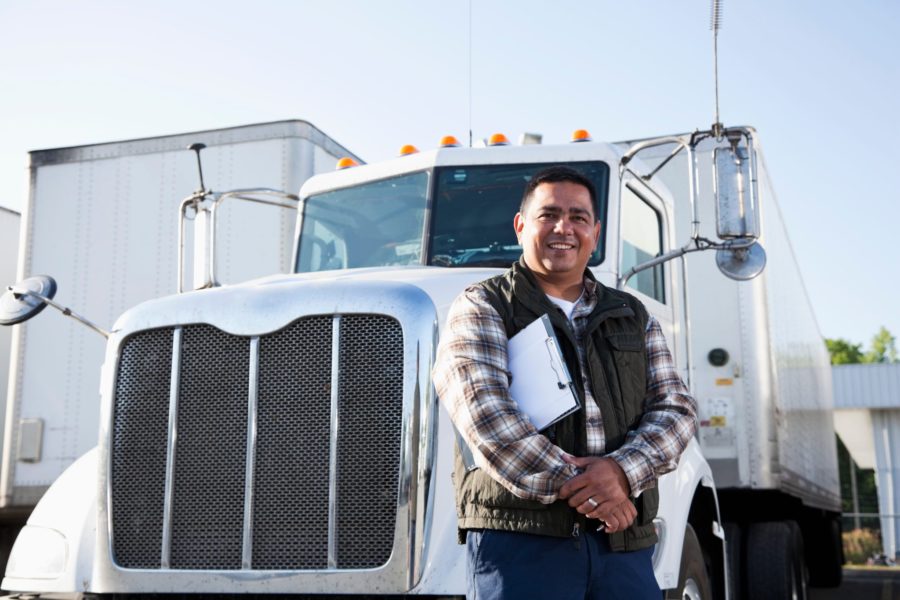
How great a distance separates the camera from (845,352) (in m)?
81.4

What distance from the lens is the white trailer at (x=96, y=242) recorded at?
25.8 feet

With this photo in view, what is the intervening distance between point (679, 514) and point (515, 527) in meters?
1.86

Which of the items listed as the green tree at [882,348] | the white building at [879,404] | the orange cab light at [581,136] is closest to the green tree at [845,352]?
the green tree at [882,348]

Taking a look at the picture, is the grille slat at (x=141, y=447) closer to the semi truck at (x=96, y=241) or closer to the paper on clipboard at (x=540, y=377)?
the paper on clipboard at (x=540, y=377)

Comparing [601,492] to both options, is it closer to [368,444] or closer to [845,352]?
[368,444]

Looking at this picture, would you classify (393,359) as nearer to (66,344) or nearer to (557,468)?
(557,468)

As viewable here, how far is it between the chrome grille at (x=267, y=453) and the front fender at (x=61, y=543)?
167 mm

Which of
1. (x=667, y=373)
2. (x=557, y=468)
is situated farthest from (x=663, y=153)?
(x=557, y=468)

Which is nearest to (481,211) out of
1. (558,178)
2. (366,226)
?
(366,226)

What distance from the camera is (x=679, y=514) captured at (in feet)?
13.4

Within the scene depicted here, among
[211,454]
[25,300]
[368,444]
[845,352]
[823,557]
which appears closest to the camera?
[368,444]

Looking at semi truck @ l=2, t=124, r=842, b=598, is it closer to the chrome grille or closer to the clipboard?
the chrome grille

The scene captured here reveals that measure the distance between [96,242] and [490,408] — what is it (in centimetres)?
688

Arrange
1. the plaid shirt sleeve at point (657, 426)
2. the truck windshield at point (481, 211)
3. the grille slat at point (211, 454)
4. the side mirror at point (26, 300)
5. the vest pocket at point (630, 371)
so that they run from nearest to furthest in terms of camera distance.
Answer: the plaid shirt sleeve at point (657, 426) < the vest pocket at point (630, 371) < the grille slat at point (211, 454) < the side mirror at point (26, 300) < the truck windshield at point (481, 211)
